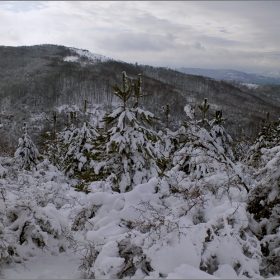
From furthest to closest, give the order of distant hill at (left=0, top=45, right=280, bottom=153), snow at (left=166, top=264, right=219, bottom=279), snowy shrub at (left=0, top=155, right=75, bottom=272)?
distant hill at (left=0, top=45, right=280, bottom=153) → snowy shrub at (left=0, top=155, right=75, bottom=272) → snow at (left=166, top=264, right=219, bottom=279)

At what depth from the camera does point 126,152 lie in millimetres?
7121

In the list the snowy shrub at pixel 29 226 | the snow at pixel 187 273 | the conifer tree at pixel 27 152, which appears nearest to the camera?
the snow at pixel 187 273

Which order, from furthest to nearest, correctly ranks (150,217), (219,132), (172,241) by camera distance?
(219,132), (150,217), (172,241)

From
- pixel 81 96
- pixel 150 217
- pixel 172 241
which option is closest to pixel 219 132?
pixel 150 217

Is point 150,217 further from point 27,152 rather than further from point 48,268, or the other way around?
point 27,152

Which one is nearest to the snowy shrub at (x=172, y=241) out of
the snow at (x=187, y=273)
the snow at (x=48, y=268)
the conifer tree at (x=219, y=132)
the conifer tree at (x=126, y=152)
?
the snow at (x=187, y=273)

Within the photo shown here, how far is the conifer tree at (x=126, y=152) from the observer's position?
7.06m

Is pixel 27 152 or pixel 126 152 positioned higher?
pixel 126 152

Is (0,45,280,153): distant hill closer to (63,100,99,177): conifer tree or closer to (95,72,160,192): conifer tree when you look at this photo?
(63,100,99,177): conifer tree

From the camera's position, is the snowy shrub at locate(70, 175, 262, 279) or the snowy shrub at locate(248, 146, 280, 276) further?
the snowy shrub at locate(248, 146, 280, 276)

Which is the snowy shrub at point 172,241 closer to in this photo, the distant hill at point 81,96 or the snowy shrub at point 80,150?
the snowy shrub at point 80,150

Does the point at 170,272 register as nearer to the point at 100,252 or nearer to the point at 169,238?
the point at 169,238

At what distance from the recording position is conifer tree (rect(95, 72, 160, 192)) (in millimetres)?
7062

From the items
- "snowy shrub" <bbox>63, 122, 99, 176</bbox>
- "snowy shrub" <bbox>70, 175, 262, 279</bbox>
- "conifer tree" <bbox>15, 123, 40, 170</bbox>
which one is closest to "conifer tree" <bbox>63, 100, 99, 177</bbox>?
"snowy shrub" <bbox>63, 122, 99, 176</bbox>
